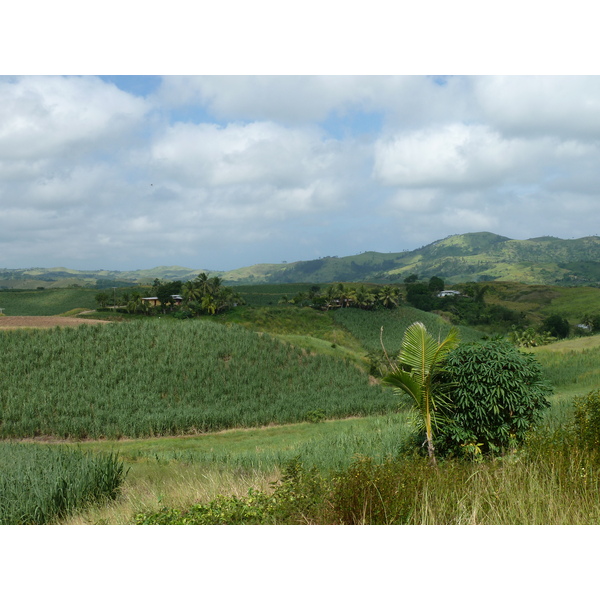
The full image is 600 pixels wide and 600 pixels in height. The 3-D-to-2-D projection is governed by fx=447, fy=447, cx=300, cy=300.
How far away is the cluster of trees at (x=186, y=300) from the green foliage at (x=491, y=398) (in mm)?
64011

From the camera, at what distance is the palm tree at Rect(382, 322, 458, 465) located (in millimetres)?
8789

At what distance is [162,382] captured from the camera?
31906 mm

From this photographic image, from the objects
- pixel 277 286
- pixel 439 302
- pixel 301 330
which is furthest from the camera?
pixel 277 286

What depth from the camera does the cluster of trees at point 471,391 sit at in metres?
8.75

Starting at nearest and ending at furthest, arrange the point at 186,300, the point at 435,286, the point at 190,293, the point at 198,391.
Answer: the point at 198,391, the point at 186,300, the point at 190,293, the point at 435,286

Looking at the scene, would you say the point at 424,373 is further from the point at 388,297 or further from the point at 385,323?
the point at 388,297

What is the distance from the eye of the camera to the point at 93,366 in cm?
3212

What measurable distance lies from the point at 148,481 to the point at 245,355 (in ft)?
92.1

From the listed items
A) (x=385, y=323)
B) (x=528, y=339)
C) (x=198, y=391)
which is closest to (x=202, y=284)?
(x=385, y=323)

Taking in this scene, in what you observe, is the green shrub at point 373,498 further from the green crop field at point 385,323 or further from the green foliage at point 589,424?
the green crop field at point 385,323

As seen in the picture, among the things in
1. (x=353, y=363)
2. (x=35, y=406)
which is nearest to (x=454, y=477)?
(x=35, y=406)

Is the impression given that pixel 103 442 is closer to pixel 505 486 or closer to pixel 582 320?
pixel 505 486

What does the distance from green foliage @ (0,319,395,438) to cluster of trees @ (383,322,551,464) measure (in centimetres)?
1956

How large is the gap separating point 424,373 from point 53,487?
278 inches
